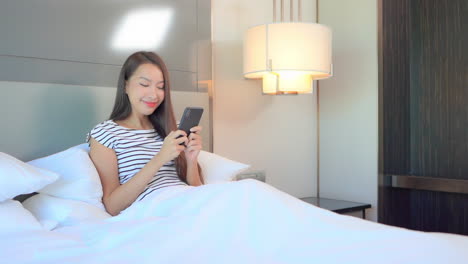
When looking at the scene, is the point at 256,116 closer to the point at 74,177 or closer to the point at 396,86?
the point at 396,86

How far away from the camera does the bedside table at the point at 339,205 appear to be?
111 inches

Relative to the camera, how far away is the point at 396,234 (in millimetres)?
1191

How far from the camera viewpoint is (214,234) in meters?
1.22

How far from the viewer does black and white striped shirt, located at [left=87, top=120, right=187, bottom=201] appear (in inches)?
77.6

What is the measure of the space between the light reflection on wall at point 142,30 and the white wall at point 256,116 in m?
0.37

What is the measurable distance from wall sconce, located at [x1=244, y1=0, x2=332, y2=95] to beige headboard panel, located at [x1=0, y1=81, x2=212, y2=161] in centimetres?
79

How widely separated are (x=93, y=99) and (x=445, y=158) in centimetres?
213

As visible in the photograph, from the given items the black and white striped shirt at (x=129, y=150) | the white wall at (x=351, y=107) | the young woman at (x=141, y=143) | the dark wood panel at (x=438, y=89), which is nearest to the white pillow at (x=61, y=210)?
the young woman at (x=141, y=143)

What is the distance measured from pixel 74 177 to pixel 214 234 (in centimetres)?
81

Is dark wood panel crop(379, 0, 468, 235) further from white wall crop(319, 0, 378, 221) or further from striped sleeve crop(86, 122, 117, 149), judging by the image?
striped sleeve crop(86, 122, 117, 149)

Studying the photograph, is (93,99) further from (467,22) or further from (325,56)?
(467,22)

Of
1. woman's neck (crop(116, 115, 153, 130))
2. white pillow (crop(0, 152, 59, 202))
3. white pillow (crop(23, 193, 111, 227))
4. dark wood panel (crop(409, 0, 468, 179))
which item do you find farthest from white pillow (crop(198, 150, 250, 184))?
dark wood panel (crop(409, 0, 468, 179))

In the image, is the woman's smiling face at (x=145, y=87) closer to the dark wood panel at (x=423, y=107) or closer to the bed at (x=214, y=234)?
the bed at (x=214, y=234)

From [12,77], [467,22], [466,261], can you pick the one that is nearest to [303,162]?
[467,22]
